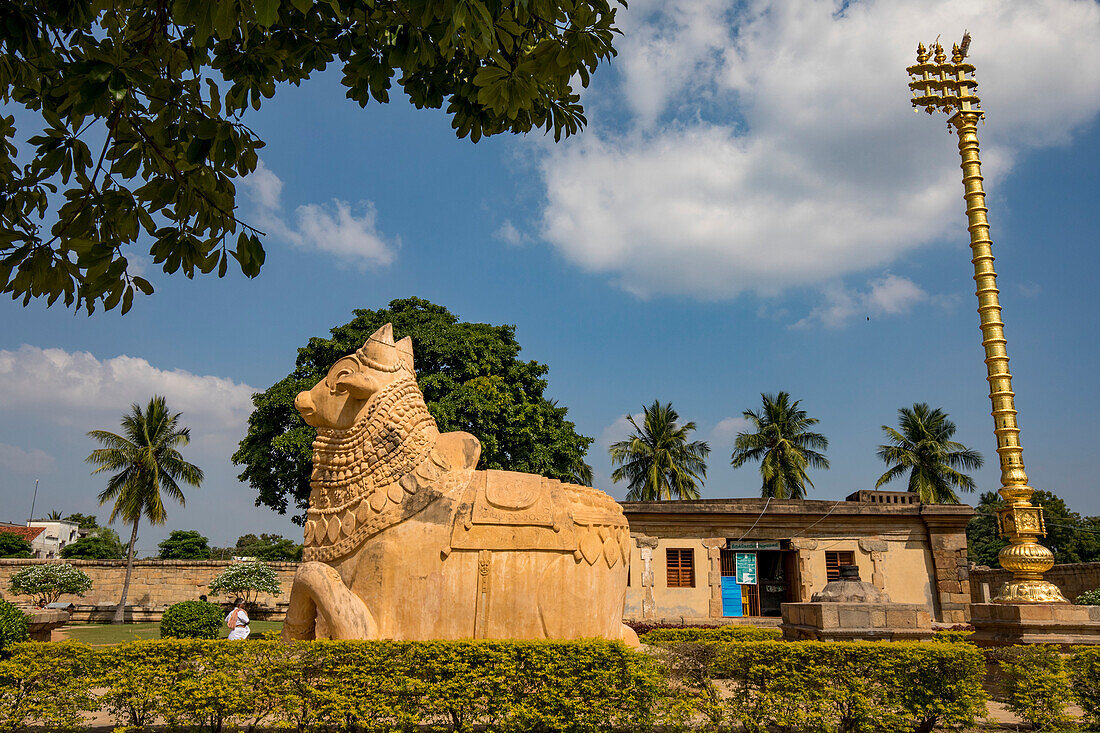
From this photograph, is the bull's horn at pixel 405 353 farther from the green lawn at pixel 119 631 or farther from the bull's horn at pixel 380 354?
the green lawn at pixel 119 631

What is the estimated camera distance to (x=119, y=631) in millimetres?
18062

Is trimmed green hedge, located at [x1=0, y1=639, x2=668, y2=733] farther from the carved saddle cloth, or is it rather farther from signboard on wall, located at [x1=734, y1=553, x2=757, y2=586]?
signboard on wall, located at [x1=734, y1=553, x2=757, y2=586]

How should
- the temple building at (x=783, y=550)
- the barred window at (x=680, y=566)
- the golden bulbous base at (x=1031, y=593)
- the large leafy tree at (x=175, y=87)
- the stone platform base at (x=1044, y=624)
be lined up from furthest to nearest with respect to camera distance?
the barred window at (x=680, y=566) < the temple building at (x=783, y=550) < the golden bulbous base at (x=1031, y=593) < the stone platform base at (x=1044, y=624) < the large leafy tree at (x=175, y=87)

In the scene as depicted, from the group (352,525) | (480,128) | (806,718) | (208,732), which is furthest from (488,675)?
(480,128)

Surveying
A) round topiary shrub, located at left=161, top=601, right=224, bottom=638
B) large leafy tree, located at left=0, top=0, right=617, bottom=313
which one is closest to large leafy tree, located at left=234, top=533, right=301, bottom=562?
round topiary shrub, located at left=161, top=601, right=224, bottom=638

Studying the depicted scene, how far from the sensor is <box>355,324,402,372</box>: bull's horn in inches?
228

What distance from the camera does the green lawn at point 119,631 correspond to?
1574 cm

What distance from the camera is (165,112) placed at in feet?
11.1

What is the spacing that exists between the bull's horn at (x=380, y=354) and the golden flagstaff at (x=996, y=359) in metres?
8.60

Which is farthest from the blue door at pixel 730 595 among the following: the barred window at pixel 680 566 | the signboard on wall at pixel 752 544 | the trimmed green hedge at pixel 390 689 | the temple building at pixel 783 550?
the trimmed green hedge at pixel 390 689

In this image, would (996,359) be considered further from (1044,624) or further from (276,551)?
(276,551)

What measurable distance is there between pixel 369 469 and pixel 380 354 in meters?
0.95

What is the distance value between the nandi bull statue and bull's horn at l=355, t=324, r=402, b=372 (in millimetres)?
12

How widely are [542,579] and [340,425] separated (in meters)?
2.02
